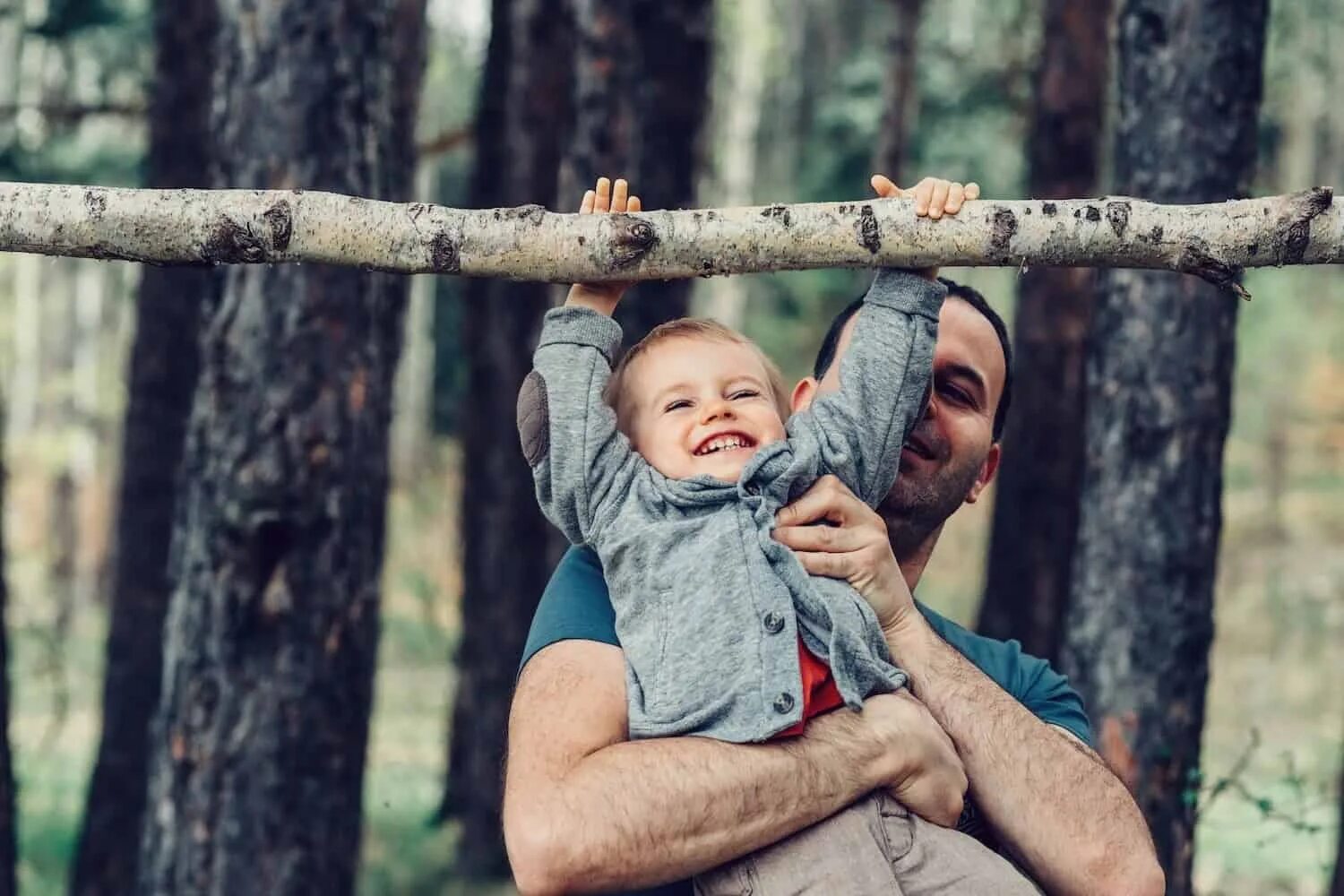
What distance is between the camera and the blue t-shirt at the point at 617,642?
2.80 metres

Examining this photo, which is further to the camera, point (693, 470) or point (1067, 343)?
point (1067, 343)

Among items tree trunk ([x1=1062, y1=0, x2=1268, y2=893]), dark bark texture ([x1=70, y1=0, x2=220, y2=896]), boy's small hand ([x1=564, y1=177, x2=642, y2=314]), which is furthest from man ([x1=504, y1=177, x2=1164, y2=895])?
dark bark texture ([x1=70, y1=0, x2=220, y2=896])

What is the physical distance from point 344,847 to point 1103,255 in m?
3.60

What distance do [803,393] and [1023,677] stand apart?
76cm

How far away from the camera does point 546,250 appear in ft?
9.35

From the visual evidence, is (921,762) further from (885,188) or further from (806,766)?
(885,188)

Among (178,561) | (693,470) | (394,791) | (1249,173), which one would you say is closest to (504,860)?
(394,791)

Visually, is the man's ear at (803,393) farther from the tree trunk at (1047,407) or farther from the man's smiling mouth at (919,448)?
the tree trunk at (1047,407)

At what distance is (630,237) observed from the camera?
2828mm

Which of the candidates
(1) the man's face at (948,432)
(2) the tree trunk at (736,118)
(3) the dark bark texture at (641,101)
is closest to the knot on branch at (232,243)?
(1) the man's face at (948,432)

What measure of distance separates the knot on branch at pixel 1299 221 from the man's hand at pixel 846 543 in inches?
33.8

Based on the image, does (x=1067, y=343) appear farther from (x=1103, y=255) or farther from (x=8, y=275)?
(x=8, y=275)

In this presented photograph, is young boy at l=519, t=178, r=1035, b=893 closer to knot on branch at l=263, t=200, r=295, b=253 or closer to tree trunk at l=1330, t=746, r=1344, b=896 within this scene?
knot on branch at l=263, t=200, r=295, b=253

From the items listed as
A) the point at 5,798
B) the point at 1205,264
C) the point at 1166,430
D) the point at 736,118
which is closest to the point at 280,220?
the point at 1205,264
